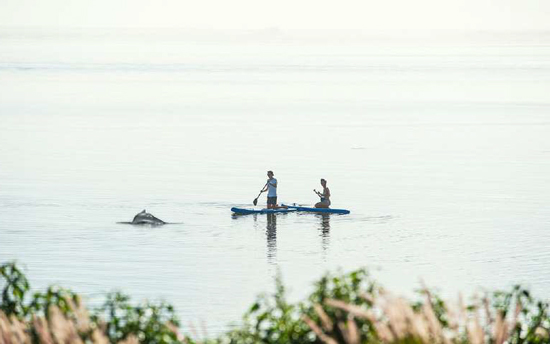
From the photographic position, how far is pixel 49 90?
163000 millimetres

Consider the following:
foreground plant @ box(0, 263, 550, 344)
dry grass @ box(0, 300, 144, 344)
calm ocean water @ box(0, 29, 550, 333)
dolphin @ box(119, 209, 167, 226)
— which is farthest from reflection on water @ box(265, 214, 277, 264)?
dry grass @ box(0, 300, 144, 344)

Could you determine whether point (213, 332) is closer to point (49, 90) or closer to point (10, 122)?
point (10, 122)

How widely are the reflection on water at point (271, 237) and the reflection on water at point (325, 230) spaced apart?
4.69ft

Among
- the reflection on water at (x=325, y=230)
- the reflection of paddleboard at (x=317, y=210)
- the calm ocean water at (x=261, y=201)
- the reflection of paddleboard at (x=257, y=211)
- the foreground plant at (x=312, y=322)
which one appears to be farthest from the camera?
the reflection of paddleboard at (x=317, y=210)

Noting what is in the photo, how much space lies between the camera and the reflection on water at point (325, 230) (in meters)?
36.6

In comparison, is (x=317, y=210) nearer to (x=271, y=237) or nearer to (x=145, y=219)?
(x=271, y=237)

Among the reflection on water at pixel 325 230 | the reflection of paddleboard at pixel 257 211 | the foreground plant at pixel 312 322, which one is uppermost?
the reflection of paddleboard at pixel 257 211

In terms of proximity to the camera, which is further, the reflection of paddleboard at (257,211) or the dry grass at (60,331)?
the reflection of paddleboard at (257,211)

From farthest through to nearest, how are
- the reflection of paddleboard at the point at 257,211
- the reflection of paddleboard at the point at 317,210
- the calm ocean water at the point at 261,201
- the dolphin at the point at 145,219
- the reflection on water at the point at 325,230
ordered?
the reflection of paddleboard at the point at 317,210 < the reflection of paddleboard at the point at 257,211 < the dolphin at the point at 145,219 < the reflection on water at the point at 325,230 < the calm ocean water at the point at 261,201

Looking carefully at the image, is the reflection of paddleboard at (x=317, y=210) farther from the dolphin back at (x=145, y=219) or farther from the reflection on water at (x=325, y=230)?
the dolphin back at (x=145, y=219)

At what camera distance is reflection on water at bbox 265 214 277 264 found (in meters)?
34.8

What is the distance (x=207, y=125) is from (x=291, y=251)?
6298 centimetres

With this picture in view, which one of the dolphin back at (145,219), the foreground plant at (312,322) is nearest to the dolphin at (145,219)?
the dolphin back at (145,219)

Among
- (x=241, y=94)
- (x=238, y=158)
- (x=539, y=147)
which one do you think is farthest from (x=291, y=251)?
(x=241, y=94)
